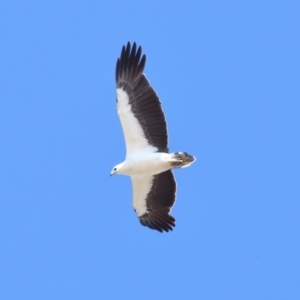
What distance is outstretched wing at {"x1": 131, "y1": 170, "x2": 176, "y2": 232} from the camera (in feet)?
104

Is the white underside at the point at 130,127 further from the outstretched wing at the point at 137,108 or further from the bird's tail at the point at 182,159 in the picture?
the bird's tail at the point at 182,159

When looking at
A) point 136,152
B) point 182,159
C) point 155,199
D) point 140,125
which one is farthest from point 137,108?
point 155,199

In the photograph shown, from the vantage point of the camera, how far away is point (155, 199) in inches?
1256

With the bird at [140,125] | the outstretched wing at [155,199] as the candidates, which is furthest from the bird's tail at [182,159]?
the outstretched wing at [155,199]

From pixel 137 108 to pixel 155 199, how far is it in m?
2.72

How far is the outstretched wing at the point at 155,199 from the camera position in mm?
31641

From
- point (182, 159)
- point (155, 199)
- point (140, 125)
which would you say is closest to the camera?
point (182, 159)

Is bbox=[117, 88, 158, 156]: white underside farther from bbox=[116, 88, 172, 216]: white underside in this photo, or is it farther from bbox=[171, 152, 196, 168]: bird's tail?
bbox=[171, 152, 196, 168]: bird's tail

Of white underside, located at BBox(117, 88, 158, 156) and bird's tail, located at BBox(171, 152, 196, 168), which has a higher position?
white underside, located at BBox(117, 88, 158, 156)

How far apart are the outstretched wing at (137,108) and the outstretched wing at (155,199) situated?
3.59ft

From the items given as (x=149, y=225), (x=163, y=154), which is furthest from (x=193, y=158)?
(x=149, y=225)

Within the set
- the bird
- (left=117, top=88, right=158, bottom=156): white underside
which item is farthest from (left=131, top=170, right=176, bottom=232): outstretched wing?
(left=117, top=88, right=158, bottom=156): white underside

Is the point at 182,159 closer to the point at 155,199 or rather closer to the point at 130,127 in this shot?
the point at 130,127

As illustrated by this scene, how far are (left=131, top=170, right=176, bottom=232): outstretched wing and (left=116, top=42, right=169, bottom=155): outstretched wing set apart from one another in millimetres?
1094
